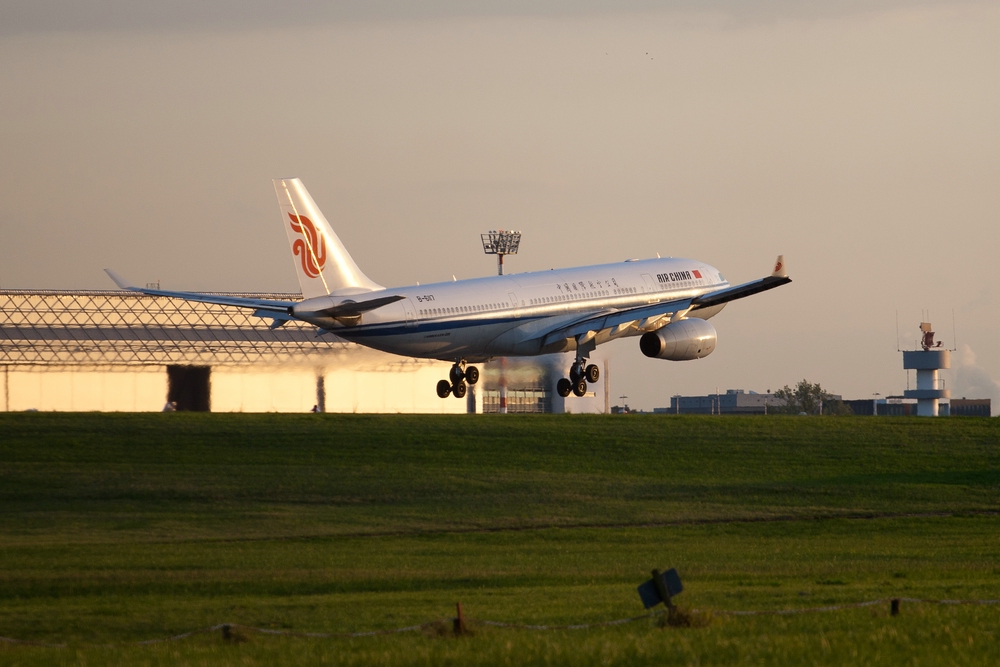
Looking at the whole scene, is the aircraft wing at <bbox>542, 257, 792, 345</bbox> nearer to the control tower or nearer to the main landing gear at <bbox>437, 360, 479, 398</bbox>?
the main landing gear at <bbox>437, 360, 479, 398</bbox>

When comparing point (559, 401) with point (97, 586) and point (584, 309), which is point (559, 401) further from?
point (97, 586)

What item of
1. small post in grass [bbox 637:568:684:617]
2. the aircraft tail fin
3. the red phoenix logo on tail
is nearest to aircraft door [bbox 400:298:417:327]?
the aircraft tail fin

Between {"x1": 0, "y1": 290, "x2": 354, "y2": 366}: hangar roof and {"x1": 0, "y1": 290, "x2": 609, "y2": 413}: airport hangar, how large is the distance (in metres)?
0.07

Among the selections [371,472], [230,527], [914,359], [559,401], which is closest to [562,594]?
[230,527]

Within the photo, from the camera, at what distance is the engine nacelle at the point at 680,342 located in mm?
56969

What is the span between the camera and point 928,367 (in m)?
143

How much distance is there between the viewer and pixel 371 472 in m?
48.3

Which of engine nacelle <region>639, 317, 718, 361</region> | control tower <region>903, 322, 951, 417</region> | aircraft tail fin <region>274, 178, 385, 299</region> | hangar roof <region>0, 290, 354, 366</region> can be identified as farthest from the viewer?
control tower <region>903, 322, 951, 417</region>

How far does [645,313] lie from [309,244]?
1549 cm

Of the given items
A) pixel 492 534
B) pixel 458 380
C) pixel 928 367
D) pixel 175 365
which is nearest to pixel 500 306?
pixel 458 380

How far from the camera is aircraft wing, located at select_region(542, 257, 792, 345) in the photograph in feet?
185

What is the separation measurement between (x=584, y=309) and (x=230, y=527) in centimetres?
2340

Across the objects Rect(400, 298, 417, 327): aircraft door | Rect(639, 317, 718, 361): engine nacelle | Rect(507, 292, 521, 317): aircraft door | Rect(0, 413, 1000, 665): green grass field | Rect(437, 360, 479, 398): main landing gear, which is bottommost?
Rect(0, 413, 1000, 665): green grass field

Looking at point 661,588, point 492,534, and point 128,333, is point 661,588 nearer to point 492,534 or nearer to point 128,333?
point 492,534
